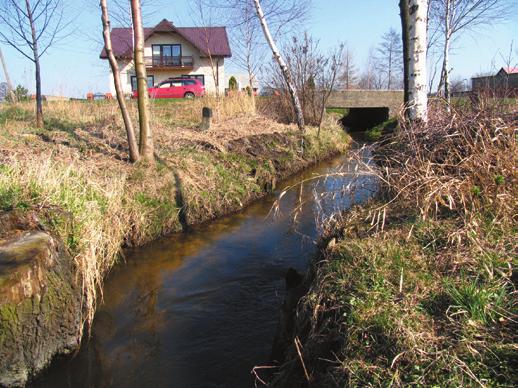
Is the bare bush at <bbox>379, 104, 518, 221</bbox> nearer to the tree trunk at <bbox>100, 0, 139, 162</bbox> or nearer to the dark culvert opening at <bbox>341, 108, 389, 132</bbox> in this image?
the tree trunk at <bbox>100, 0, 139, 162</bbox>

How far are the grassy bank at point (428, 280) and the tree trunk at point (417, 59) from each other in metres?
0.86

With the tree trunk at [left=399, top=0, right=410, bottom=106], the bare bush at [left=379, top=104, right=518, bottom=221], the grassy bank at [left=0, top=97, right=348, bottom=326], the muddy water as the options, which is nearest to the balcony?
the grassy bank at [left=0, top=97, right=348, bottom=326]

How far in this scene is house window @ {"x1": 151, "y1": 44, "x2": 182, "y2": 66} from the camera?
129 ft

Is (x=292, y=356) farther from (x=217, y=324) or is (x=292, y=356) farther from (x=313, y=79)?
(x=313, y=79)

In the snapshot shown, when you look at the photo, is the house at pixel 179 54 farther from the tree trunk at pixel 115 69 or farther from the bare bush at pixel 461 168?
the bare bush at pixel 461 168

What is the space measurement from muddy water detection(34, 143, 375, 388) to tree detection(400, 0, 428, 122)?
1361 millimetres

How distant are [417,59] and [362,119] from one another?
70.1 ft

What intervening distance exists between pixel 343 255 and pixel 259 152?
7.85 meters

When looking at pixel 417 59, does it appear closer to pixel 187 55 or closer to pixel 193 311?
pixel 193 311

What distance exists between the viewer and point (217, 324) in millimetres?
4594

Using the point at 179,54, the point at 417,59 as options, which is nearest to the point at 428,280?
the point at 417,59

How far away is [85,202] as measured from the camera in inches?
209

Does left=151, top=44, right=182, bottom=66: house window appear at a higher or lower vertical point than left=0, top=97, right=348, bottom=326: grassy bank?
higher

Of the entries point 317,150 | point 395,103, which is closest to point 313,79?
point 317,150
